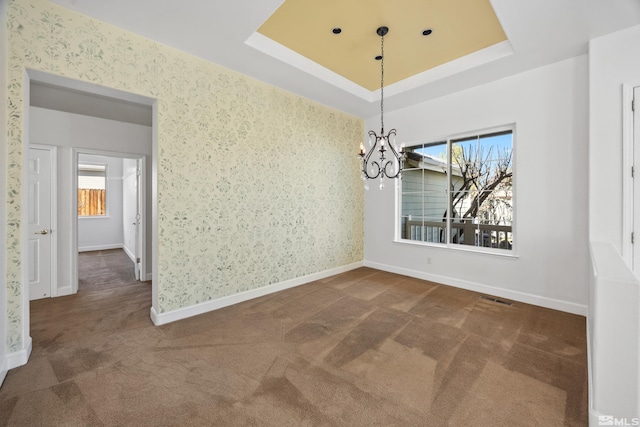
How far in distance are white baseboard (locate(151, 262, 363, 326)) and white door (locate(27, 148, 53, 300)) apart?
86.1 inches

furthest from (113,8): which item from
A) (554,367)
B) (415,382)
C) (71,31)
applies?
(554,367)

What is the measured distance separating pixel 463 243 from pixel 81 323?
16.5 feet

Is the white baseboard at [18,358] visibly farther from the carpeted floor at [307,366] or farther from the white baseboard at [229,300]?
the white baseboard at [229,300]

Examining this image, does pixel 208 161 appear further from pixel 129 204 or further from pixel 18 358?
pixel 129 204

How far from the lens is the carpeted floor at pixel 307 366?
5.48ft

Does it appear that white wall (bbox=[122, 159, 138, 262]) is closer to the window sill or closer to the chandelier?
the chandelier

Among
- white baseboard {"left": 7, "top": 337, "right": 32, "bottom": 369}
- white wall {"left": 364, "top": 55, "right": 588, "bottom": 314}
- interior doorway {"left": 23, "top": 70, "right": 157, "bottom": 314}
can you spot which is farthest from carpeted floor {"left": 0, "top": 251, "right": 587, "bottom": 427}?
interior doorway {"left": 23, "top": 70, "right": 157, "bottom": 314}

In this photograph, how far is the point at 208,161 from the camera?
3174mm

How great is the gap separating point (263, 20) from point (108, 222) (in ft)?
25.5

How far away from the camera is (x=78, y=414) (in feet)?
5.43

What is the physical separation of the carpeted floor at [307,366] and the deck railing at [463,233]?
909 millimetres

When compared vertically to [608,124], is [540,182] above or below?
below

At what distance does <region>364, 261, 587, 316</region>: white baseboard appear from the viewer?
10.2 feet

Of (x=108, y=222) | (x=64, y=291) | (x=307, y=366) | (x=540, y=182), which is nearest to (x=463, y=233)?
(x=540, y=182)
